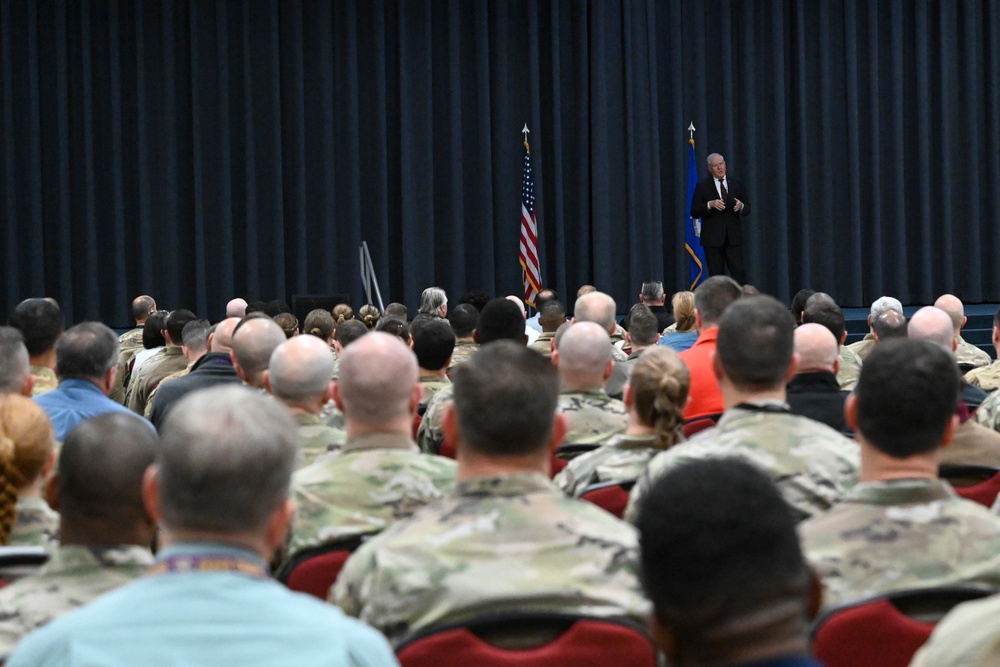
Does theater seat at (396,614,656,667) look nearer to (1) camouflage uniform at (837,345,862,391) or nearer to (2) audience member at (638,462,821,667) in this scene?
(2) audience member at (638,462,821,667)

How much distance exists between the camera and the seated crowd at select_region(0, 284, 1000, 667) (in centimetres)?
131

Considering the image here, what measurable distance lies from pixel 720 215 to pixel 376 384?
9280 millimetres

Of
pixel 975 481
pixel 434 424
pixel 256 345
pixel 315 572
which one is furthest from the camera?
pixel 256 345

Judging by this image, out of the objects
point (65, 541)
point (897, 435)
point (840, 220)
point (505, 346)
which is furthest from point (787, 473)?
point (840, 220)

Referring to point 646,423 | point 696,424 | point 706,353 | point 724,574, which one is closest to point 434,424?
point 696,424

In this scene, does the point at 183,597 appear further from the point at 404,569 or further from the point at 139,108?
the point at 139,108

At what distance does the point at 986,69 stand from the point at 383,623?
1439 centimetres

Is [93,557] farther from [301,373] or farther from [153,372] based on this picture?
[153,372]

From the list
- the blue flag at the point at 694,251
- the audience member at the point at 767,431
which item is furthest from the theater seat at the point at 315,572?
the blue flag at the point at 694,251

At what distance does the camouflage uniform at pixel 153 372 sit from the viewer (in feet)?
19.9

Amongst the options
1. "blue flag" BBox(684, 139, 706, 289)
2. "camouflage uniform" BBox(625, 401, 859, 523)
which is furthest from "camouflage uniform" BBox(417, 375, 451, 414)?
"blue flag" BBox(684, 139, 706, 289)

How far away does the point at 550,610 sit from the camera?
196 centimetres

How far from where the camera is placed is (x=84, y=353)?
3.89 m

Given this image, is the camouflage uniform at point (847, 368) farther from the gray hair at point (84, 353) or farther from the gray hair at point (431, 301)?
the gray hair at point (431, 301)
